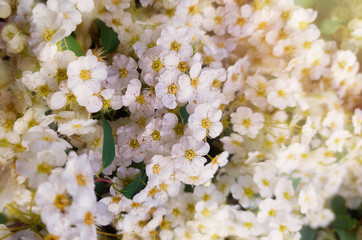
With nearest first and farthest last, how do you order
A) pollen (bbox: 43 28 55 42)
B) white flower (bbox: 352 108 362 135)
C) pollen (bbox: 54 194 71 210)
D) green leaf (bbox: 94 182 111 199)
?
1. pollen (bbox: 54 194 71 210)
2. pollen (bbox: 43 28 55 42)
3. green leaf (bbox: 94 182 111 199)
4. white flower (bbox: 352 108 362 135)

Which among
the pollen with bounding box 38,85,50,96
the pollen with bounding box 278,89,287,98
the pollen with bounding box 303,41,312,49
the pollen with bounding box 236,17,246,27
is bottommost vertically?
the pollen with bounding box 278,89,287,98

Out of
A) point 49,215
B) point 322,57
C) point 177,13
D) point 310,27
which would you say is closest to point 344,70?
point 322,57

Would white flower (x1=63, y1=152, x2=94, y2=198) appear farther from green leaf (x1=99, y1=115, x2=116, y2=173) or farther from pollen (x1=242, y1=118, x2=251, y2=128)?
pollen (x1=242, y1=118, x2=251, y2=128)

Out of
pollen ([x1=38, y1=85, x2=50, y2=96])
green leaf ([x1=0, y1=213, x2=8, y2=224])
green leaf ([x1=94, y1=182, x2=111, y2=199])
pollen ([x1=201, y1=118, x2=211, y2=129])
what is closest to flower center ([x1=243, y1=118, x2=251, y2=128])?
pollen ([x1=201, y1=118, x2=211, y2=129])

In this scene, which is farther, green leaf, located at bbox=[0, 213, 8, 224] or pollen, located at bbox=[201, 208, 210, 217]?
pollen, located at bbox=[201, 208, 210, 217]

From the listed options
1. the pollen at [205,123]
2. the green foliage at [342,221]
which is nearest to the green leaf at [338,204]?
the green foliage at [342,221]

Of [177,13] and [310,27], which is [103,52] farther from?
[310,27]

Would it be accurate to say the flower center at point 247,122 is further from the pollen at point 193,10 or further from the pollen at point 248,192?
the pollen at point 193,10
